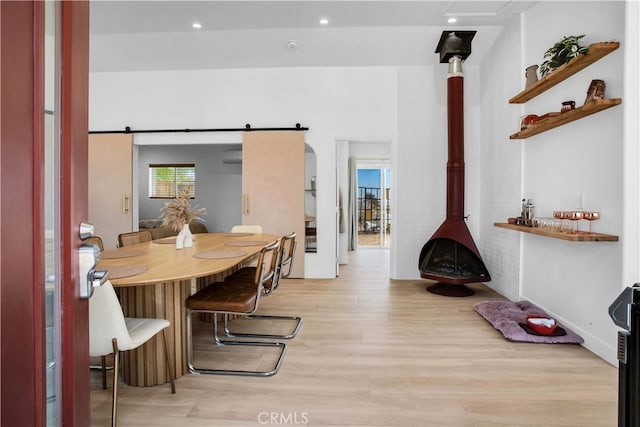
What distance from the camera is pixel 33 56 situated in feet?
2.26

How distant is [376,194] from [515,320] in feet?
18.4

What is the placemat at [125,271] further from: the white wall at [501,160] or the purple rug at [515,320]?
the white wall at [501,160]

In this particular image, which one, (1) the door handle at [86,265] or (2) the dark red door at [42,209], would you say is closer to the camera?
(2) the dark red door at [42,209]

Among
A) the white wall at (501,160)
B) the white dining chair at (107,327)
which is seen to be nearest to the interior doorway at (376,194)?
the white wall at (501,160)

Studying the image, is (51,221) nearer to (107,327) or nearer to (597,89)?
(107,327)

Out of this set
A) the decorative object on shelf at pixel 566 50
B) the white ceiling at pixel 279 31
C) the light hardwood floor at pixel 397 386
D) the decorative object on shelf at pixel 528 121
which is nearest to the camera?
the light hardwood floor at pixel 397 386

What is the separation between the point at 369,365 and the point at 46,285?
80.7 inches

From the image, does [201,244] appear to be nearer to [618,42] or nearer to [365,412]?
[365,412]

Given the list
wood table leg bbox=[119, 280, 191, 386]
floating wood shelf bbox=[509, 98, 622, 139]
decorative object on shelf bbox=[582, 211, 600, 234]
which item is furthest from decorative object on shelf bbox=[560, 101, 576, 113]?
wood table leg bbox=[119, 280, 191, 386]

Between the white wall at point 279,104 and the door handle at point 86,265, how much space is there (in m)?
4.27

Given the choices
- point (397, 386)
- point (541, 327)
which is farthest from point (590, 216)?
point (397, 386)

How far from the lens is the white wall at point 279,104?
197 inches

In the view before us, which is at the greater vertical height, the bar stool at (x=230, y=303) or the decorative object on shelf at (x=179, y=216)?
the decorative object on shelf at (x=179, y=216)

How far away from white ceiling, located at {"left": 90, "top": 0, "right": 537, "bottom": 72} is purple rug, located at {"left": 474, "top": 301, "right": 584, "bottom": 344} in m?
2.94
